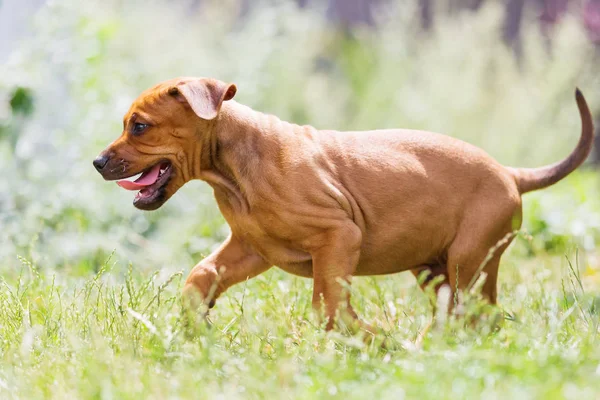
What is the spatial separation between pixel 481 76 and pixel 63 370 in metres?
7.21

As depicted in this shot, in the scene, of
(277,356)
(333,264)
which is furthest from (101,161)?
(277,356)

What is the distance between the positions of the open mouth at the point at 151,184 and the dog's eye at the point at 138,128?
19cm

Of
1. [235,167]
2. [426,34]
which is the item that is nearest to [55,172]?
[235,167]

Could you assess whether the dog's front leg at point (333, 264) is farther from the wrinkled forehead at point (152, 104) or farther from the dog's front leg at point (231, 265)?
the wrinkled forehead at point (152, 104)

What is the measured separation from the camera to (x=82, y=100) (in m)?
7.46

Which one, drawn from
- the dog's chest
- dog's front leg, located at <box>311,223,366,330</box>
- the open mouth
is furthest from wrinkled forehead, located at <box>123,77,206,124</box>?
dog's front leg, located at <box>311,223,366,330</box>

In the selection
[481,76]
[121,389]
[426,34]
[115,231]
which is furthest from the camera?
[426,34]

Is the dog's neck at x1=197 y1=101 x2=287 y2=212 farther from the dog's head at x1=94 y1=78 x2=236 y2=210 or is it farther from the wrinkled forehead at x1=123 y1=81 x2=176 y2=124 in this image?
the wrinkled forehead at x1=123 y1=81 x2=176 y2=124

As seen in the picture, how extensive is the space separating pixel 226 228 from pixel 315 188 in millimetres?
2484

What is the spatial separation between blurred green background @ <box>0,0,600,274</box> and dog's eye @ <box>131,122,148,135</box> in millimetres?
1292

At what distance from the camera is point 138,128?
441 centimetres

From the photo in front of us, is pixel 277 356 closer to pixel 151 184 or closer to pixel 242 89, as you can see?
pixel 151 184

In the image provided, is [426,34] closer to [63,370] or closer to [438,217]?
[438,217]

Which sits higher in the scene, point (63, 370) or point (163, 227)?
point (63, 370)
